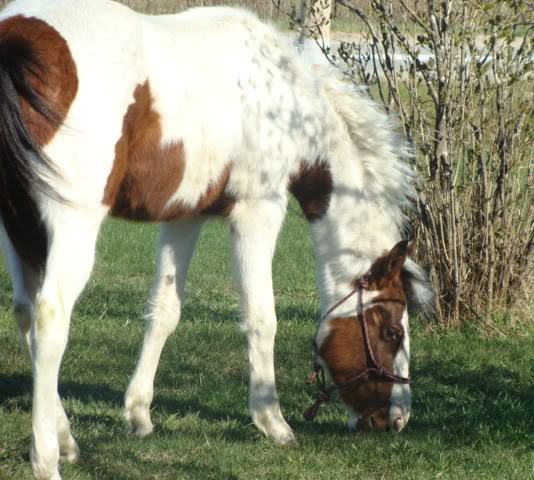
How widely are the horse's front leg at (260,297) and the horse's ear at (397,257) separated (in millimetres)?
666

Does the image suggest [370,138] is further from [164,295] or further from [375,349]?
[164,295]

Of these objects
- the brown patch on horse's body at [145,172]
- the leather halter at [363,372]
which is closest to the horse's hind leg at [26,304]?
the brown patch on horse's body at [145,172]

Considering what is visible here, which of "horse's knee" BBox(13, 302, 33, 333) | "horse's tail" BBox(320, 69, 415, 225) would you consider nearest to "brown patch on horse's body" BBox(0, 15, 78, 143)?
"horse's knee" BBox(13, 302, 33, 333)

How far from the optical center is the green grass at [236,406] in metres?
4.84

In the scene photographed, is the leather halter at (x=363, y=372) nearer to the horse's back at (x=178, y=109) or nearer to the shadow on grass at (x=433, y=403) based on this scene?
the shadow on grass at (x=433, y=403)

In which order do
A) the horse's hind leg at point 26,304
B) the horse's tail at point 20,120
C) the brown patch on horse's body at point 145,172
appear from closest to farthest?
1. the horse's tail at point 20,120
2. the brown patch on horse's body at point 145,172
3. the horse's hind leg at point 26,304

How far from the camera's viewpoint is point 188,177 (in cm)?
484

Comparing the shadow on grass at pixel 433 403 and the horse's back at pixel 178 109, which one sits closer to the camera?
the horse's back at pixel 178 109

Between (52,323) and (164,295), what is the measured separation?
166 centimetres

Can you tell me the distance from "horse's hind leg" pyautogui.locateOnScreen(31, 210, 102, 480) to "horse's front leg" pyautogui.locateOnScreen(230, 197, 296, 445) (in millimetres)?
1323

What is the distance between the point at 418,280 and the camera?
576 cm

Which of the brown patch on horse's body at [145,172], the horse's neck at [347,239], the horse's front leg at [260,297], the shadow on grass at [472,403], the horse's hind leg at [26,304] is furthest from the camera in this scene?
the horse's neck at [347,239]

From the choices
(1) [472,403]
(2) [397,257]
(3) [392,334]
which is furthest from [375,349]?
(1) [472,403]

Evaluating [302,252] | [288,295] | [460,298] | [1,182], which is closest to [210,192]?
[1,182]
